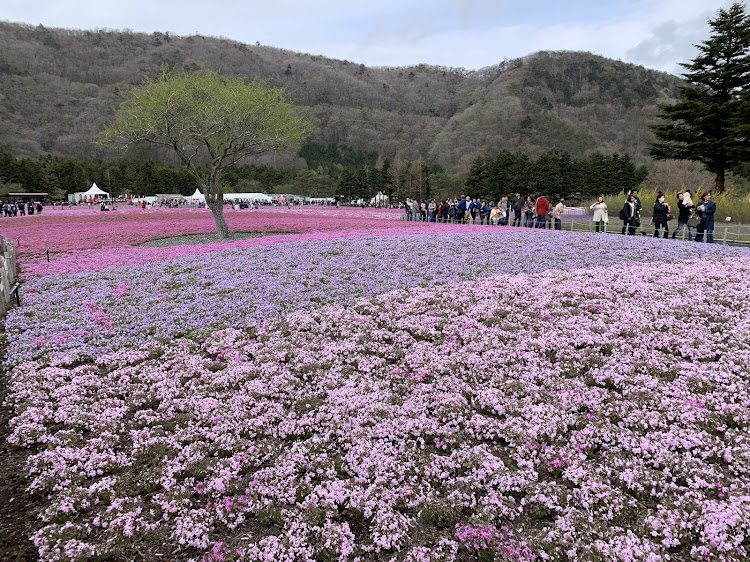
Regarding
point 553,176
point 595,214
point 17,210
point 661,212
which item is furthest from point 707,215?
point 17,210

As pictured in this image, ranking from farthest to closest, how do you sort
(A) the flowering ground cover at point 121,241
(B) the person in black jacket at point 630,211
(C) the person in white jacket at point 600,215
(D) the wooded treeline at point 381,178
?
(D) the wooded treeline at point 381,178
(C) the person in white jacket at point 600,215
(B) the person in black jacket at point 630,211
(A) the flowering ground cover at point 121,241

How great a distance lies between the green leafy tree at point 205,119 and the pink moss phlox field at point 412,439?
18376 mm

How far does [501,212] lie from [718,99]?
86.4 ft

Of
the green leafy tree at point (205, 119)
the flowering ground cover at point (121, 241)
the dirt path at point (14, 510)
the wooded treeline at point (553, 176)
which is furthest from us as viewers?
the wooded treeline at point (553, 176)

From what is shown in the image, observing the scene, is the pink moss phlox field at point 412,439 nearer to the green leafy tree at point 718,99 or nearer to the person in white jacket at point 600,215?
the person in white jacket at point 600,215

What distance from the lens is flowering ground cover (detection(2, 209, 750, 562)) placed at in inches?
186

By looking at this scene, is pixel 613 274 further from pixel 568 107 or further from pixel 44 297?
pixel 568 107

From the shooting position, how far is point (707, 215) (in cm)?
2039

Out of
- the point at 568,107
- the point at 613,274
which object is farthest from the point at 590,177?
the point at 568,107

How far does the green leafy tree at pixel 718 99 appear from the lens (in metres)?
38.2

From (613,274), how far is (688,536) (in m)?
9.27

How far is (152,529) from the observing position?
4.90m

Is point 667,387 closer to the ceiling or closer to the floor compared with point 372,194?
closer to the floor

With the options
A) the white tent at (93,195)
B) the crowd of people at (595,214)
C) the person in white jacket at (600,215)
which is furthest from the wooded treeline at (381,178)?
the person in white jacket at (600,215)
